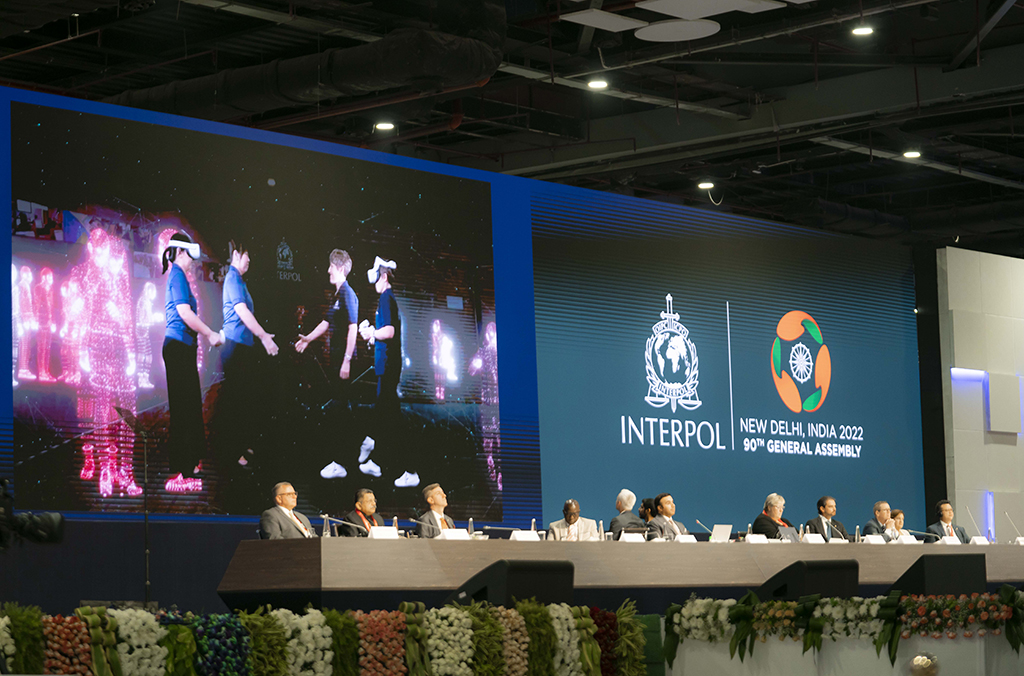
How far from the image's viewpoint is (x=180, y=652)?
4.04m

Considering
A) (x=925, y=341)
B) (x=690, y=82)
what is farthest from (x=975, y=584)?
(x=925, y=341)

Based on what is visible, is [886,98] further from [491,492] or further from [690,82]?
[491,492]

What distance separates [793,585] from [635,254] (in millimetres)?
6917

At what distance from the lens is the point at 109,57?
Answer: 10.4 meters

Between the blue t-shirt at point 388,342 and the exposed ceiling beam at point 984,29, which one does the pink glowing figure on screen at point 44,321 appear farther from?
the exposed ceiling beam at point 984,29

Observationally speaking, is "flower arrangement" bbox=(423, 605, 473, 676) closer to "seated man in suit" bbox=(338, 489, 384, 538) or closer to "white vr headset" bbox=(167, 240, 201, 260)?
"seated man in suit" bbox=(338, 489, 384, 538)

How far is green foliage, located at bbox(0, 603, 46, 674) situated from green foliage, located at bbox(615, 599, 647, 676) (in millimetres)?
2236

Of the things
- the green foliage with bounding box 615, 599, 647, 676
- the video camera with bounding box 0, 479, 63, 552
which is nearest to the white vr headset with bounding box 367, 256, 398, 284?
the video camera with bounding box 0, 479, 63, 552

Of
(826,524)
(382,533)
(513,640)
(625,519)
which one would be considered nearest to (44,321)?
(382,533)

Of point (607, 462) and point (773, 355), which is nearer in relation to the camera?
point (607, 462)

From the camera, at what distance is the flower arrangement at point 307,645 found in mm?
4383

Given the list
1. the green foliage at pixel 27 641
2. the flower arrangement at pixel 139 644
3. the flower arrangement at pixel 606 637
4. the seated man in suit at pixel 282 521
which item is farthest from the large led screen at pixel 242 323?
A: the green foliage at pixel 27 641

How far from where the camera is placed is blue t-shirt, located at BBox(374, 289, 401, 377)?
10.0m

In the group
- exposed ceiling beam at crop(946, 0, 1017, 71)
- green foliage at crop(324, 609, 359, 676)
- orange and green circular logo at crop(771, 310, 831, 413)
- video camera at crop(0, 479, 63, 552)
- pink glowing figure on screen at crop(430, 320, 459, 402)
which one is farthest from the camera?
orange and green circular logo at crop(771, 310, 831, 413)
